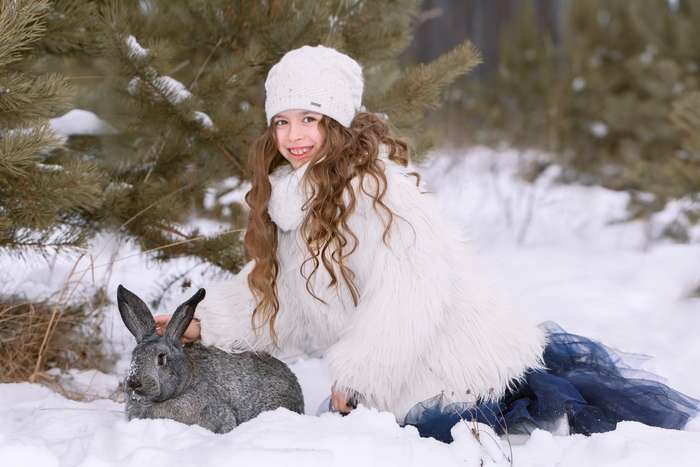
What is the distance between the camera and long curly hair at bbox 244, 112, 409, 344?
2.39 meters

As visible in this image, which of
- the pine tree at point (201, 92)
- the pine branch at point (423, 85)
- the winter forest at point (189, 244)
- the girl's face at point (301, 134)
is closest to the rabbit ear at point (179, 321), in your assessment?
the winter forest at point (189, 244)

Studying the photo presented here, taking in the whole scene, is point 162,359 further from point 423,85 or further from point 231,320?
point 423,85

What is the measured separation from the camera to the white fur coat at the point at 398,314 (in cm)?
232

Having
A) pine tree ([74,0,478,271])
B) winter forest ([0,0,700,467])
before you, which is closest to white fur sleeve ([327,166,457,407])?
winter forest ([0,0,700,467])

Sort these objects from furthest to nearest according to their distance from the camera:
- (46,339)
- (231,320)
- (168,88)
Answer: (168,88), (46,339), (231,320)

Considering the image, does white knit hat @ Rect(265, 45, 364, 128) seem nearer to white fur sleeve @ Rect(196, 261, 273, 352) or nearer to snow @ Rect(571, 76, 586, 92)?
white fur sleeve @ Rect(196, 261, 273, 352)

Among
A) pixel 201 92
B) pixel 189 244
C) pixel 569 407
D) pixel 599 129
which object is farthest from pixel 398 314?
pixel 599 129

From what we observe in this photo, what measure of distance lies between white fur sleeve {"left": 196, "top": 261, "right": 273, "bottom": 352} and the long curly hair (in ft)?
0.16

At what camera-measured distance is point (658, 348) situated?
3.50 meters

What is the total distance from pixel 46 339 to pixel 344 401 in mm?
1325

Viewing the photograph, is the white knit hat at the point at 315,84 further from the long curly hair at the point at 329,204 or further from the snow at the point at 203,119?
the snow at the point at 203,119

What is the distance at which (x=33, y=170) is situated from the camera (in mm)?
2631

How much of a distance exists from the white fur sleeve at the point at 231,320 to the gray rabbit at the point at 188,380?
10 centimetres

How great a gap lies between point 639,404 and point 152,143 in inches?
95.9
